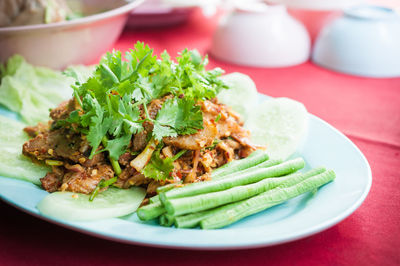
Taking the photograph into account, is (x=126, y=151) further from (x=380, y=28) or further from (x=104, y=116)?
(x=380, y=28)

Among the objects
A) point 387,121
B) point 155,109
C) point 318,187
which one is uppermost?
point 155,109

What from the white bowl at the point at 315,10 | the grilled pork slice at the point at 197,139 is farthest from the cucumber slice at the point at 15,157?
the white bowl at the point at 315,10

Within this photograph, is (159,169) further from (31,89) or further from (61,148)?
(31,89)

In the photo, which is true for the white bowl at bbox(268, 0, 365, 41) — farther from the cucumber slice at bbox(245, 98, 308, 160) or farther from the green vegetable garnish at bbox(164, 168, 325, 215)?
the green vegetable garnish at bbox(164, 168, 325, 215)

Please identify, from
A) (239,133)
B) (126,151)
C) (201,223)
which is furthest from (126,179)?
(239,133)

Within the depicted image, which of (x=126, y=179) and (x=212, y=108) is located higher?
(x=212, y=108)

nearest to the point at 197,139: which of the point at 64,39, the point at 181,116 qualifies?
the point at 181,116

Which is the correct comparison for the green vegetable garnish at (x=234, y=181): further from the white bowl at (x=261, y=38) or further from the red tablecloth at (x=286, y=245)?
the white bowl at (x=261, y=38)
